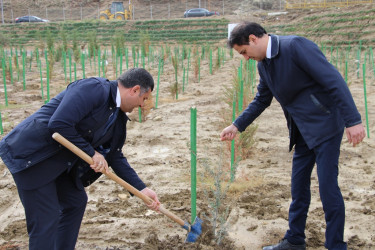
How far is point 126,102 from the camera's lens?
2.00m

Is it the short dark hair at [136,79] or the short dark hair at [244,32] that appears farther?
the short dark hair at [244,32]

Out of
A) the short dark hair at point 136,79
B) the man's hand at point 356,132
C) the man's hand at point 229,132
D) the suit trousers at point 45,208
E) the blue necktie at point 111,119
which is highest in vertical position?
the short dark hair at point 136,79

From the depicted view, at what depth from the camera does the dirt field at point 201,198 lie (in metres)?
2.77

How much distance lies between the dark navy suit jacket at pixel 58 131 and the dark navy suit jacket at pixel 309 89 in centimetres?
95

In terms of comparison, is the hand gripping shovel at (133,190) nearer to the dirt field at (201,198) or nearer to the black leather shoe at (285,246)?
the dirt field at (201,198)

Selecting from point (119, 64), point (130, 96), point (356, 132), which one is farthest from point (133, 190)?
point (119, 64)

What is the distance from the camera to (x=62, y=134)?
1.83 m

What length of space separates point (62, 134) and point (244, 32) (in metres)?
1.13

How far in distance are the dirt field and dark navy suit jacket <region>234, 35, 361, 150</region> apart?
760 millimetres

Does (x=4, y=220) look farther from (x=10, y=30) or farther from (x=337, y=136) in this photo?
(x=10, y=30)

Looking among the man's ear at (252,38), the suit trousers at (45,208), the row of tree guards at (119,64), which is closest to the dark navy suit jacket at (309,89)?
the man's ear at (252,38)

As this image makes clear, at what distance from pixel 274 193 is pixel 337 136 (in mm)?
1418

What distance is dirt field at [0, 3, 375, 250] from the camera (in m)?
2.77

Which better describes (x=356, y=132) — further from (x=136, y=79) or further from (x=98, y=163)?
(x=98, y=163)
